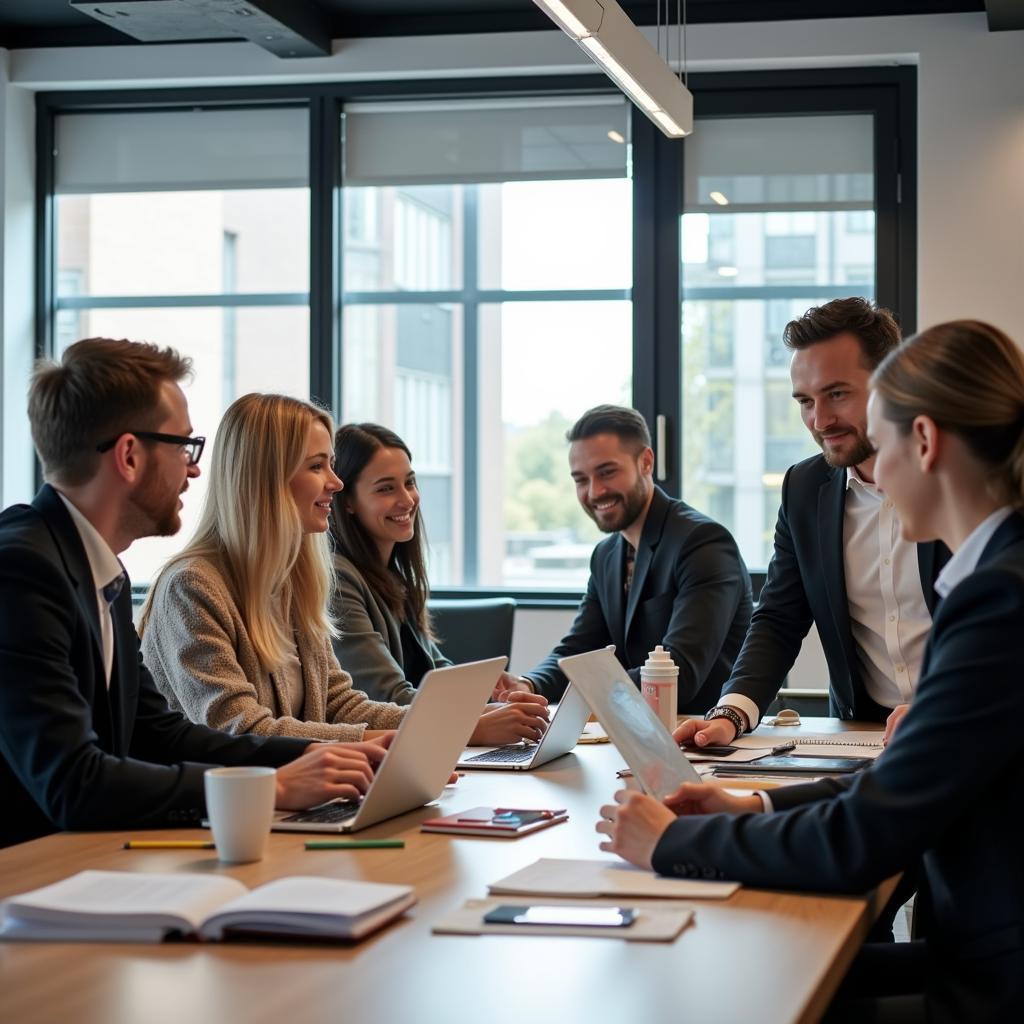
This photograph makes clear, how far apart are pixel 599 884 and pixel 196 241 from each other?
16.8 ft

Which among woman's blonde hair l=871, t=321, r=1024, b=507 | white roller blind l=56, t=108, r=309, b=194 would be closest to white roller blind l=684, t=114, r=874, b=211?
white roller blind l=56, t=108, r=309, b=194

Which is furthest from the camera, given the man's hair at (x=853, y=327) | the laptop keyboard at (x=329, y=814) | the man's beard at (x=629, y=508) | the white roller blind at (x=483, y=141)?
the white roller blind at (x=483, y=141)

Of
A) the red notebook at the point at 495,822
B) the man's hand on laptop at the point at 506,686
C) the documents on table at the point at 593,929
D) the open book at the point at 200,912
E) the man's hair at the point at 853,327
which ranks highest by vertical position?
the man's hair at the point at 853,327

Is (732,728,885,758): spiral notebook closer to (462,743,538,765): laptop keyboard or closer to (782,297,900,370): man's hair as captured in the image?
(462,743,538,765): laptop keyboard

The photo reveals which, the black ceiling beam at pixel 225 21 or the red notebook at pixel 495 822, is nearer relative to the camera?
the red notebook at pixel 495 822

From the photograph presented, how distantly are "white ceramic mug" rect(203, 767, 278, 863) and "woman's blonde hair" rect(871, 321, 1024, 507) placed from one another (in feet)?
2.87

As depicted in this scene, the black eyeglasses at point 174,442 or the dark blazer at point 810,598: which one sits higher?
the black eyeglasses at point 174,442

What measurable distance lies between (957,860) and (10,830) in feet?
4.20

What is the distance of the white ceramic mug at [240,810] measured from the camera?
1695 millimetres

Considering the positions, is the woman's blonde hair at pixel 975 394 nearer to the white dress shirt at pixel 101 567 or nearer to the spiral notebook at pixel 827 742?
the spiral notebook at pixel 827 742

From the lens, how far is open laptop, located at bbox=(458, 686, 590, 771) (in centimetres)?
241

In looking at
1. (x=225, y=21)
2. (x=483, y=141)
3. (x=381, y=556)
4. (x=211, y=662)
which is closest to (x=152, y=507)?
(x=211, y=662)

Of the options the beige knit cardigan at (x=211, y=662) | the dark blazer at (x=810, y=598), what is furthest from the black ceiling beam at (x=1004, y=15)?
the beige knit cardigan at (x=211, y=662)

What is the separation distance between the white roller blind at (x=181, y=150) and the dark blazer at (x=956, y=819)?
16.2 feet
